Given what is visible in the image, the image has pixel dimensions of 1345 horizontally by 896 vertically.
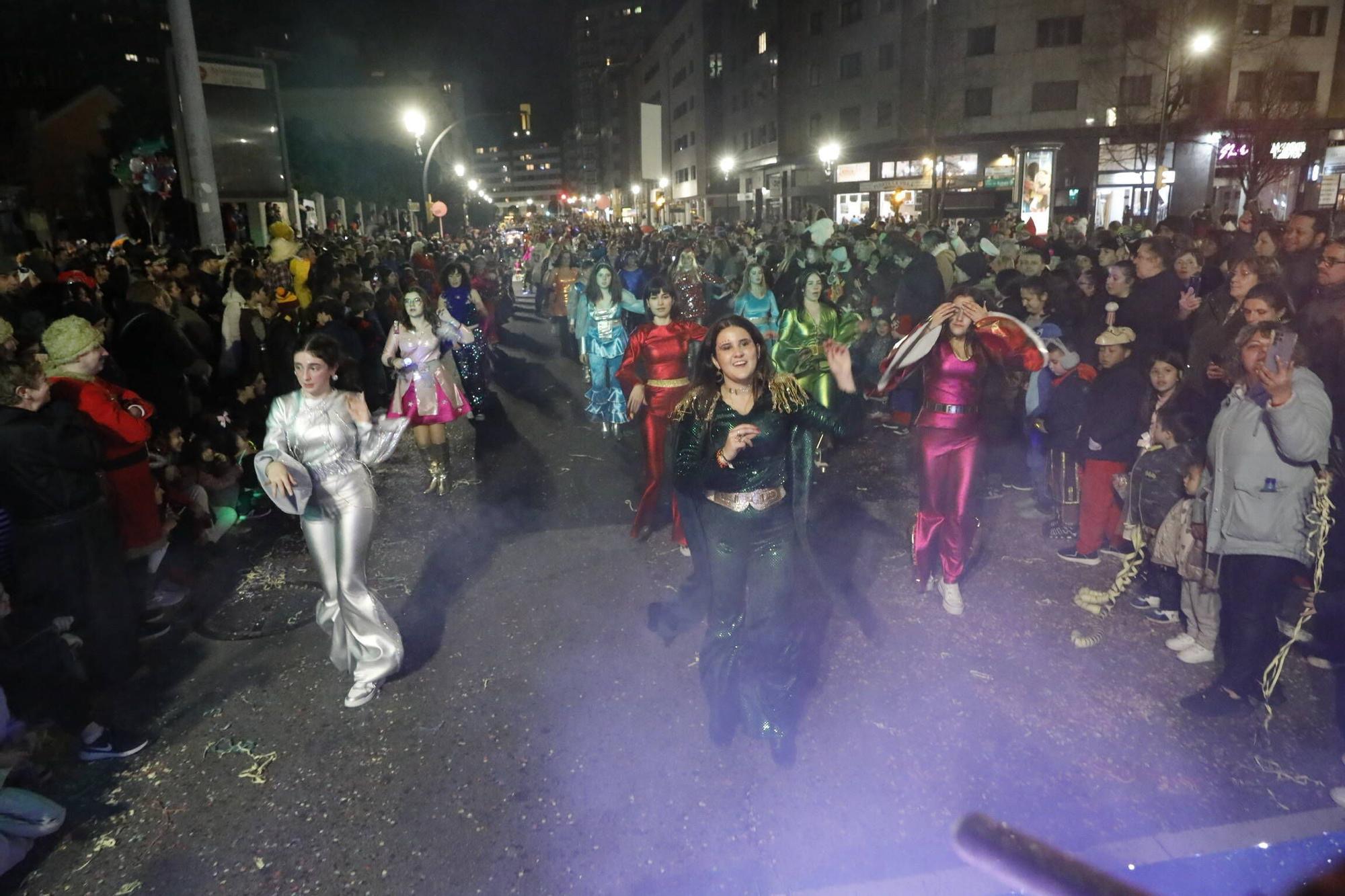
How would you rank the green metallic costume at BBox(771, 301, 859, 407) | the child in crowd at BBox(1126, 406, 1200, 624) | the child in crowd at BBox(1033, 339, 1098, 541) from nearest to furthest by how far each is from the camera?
the child in crowd at BBox(1126, 406, 1200, 624) < the child in crowd at BBox(1033, 339, 1098, 541) < the green metallic costume at BBox(771, 301, 859, 407)

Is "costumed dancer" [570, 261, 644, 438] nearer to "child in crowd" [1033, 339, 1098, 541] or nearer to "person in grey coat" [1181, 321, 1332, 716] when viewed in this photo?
"child in crowd" [1033, 339, 1098, 541]

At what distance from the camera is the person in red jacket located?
16.8ft

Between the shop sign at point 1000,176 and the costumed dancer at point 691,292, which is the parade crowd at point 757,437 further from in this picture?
the shop sign at point 1000,176

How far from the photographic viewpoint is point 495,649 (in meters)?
5.46

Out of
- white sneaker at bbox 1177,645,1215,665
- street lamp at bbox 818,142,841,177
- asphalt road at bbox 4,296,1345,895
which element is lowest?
asphalt road at bbox 4,296,1345,895

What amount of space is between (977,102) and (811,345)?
3717 centimetres

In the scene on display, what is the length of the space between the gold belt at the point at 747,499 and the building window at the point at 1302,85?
44389 millimetres

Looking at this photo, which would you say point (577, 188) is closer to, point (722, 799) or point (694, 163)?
point (694, 163)

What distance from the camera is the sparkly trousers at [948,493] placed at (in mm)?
5707

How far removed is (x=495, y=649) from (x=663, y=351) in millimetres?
2894

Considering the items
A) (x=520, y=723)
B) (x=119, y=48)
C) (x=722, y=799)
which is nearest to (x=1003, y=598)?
(x=722, y=799)

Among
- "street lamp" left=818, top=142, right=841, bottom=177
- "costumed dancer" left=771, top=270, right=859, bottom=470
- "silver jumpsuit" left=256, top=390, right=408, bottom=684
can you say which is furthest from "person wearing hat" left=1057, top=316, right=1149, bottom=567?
"street lamp" left=818, top=142, right=841, bottom=177

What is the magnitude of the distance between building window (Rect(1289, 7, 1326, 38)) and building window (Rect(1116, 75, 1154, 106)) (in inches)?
267

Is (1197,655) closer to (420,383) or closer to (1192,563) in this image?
(1192,563)
